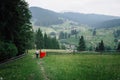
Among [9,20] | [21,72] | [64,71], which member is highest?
[9,20]

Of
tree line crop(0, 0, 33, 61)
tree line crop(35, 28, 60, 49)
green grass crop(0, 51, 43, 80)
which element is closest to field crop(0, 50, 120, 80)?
green grass crop(0, 51, 43, 80)

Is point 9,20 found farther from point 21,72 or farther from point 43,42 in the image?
point 43,42

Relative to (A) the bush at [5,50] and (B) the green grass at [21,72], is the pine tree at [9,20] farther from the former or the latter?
(B) the green grass at [21,72]

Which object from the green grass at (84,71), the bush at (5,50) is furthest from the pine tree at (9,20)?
the green grass at (84,71)

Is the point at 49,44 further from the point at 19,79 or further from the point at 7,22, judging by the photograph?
the point at 19,79

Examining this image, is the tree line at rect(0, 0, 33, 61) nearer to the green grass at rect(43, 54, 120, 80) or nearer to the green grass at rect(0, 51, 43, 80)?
the green grass at rect(0, 51, 43, 80)

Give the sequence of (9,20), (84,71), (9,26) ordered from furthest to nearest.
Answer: (9,26), (9,20), (84,71)

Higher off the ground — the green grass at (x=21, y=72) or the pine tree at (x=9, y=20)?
the pine tree at (x=9, y=20)

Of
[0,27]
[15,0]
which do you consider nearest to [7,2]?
[15,0]

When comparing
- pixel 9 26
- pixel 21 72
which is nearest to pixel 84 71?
pixel 21 72

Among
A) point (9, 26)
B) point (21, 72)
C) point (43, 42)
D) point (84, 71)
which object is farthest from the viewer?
point (43, 42)

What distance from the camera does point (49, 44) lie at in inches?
6481

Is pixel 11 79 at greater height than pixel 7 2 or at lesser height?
lesser

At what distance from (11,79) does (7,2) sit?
78.9 ft
